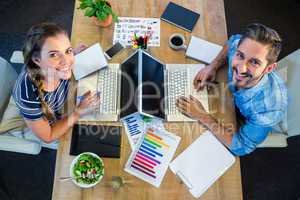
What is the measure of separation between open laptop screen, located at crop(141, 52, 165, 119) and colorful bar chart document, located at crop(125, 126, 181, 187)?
105 millimetres

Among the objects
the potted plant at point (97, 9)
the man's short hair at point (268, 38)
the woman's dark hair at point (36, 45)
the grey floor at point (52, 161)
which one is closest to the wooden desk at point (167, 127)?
the potted plant at point (97, 9)

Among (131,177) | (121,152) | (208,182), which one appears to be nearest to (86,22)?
(121,152)

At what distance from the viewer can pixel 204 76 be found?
1.63 meters

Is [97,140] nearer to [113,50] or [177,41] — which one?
[113,50]

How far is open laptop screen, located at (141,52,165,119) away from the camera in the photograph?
1478mm

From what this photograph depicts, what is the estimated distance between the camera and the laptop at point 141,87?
58.5 inches

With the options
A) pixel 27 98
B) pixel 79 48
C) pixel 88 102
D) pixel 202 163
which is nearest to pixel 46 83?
pixel 27 98

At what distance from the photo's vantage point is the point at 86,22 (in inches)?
69.9

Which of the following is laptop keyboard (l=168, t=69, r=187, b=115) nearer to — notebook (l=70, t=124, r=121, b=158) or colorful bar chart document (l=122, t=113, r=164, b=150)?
colorful bar chart document (l=122, t=113, r=164, b=150)

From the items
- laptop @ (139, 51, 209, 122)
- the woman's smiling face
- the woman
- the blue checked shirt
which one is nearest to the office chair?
the woman

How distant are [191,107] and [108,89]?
440mm

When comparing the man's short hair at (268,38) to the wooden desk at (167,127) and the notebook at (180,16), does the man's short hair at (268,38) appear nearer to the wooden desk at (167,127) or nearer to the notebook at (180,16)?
the wooden desk at (167,127)

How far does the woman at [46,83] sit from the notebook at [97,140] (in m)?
0.06

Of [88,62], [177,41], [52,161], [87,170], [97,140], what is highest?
[177,41]
